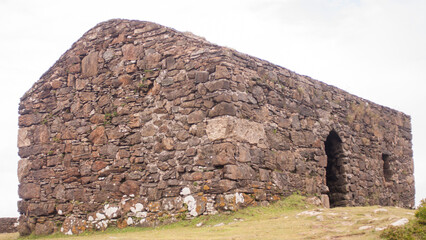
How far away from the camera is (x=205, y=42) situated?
12.2 metres

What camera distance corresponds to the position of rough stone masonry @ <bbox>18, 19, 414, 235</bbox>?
1120 cm

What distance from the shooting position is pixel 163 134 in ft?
38.9

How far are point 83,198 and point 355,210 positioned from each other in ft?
21.4

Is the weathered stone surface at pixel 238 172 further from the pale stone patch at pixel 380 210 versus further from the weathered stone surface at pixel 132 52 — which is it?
the weathered stone surface at pixel 132 52

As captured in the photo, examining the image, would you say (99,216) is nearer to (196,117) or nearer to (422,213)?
(196,117)

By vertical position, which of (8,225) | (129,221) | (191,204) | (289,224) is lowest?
(8,225)

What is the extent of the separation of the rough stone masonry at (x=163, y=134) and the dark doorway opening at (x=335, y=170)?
3 cm

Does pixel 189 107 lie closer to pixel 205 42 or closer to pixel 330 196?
pixel 205 42

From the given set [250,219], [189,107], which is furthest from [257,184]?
[189,107]

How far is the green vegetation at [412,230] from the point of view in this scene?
23.7 ft

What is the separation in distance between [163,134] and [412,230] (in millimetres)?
6140

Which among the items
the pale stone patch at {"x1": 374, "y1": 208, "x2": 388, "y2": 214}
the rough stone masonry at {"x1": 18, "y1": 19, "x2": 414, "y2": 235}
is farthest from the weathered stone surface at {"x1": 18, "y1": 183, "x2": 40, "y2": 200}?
the pale stone patch at {"x1": 374, "y1": 208, "x2": 388, "y2": 214}

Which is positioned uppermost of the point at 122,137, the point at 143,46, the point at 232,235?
the point at 143,46

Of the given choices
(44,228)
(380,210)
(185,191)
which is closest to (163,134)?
(185,191)
